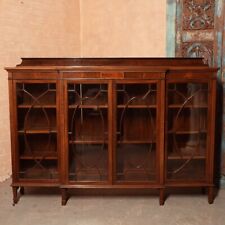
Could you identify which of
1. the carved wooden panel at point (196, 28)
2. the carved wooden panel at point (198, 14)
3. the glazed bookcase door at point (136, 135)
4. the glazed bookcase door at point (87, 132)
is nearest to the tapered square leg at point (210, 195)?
the glazed bookcase door at point (136, 135)

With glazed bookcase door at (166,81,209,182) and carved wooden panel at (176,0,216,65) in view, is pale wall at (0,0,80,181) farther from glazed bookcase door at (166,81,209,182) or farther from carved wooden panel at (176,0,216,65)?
glazed bookcase door at (166,81,209,182)

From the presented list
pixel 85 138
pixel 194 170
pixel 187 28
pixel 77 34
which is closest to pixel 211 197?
pixel 194 170

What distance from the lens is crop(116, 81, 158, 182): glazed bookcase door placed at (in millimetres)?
2348

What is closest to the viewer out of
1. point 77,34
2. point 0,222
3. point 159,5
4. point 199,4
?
point 0,222

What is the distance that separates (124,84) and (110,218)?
987 millimetres

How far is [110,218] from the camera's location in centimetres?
219

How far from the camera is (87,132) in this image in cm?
241

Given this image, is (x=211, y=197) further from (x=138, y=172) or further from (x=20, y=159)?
(x=20, y=159)

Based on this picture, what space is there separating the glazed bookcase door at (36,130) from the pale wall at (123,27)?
1.05 meters

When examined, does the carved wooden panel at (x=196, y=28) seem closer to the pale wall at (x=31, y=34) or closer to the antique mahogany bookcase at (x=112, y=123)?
the antique mahogany bookcase at (x=112, y=123)

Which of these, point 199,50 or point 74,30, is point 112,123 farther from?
point 74,30

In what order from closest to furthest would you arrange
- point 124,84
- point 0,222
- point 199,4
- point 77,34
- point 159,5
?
1. point 0,222
2. point 124,84
3. point 199,4
4. point 159,5
5. point 77,34

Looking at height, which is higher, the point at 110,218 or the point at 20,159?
the point at 20,159

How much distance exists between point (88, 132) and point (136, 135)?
1.26 feet
